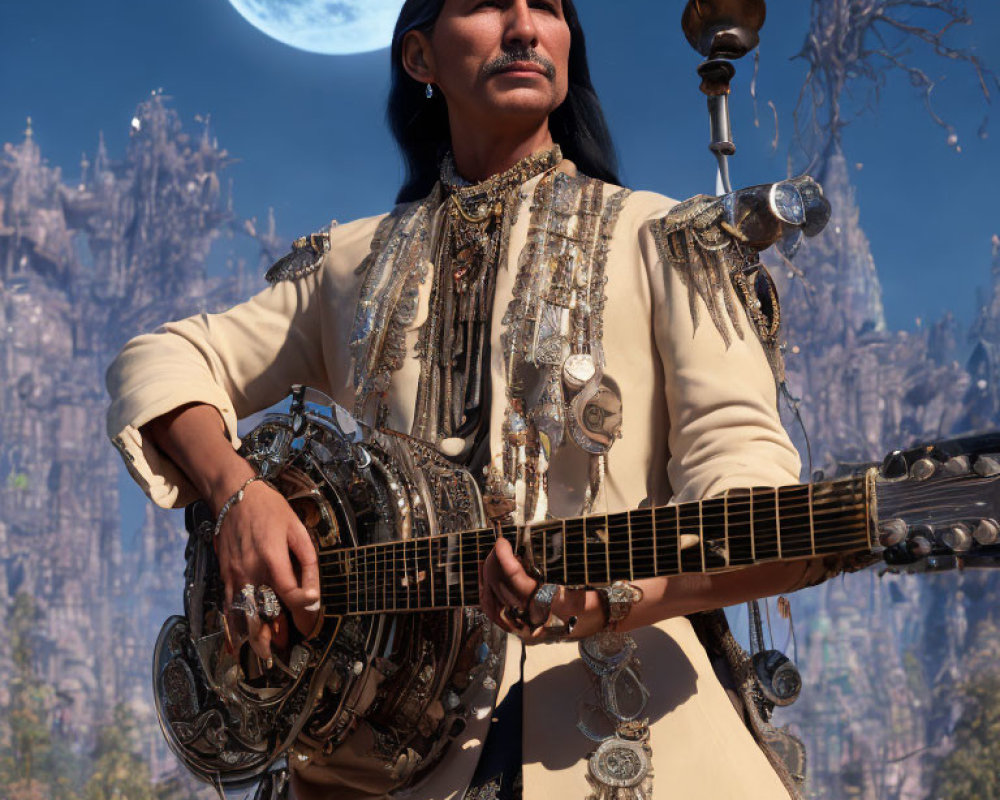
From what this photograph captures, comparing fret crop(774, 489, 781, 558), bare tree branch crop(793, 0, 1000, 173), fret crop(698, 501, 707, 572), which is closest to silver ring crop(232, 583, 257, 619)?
fret crop(698, 501, 707, 572)

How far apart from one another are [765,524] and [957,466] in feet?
0.75

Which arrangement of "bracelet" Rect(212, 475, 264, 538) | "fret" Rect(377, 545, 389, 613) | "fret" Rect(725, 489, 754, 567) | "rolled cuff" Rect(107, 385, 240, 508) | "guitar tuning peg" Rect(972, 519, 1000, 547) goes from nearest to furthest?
"guitar tuning peg" Rect(972, 519, 1000, 547) → "fret" Rect(725, 489, 754, 567) → "fret" Rect(377, 545, 389, 613) → "bracelet" Rect(212, 475, 264, 538) → "rolled cuff" Rect(107, 385, 240, 508)

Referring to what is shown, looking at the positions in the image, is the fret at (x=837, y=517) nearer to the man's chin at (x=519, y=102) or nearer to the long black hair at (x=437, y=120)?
the man's chin at (x=519, y=102)

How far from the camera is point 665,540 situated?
146cm

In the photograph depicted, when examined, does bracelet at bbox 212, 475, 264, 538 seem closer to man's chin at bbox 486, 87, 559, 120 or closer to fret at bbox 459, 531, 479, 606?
fret at bbox 459, 531, 479, 606

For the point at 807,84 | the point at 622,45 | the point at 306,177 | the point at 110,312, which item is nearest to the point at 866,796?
the point at 807,84

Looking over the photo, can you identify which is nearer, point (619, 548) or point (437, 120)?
point (619, 548)

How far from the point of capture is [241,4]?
29.5ft

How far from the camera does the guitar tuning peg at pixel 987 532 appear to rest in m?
1.16

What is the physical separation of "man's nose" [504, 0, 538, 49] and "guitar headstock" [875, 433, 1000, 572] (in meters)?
1.05

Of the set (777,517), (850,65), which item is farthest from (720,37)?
(850,65)

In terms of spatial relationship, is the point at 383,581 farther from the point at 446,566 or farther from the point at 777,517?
the point at 777,517

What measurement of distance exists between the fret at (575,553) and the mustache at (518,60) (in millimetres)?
831

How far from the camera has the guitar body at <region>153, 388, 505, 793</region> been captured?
5.68 ft
